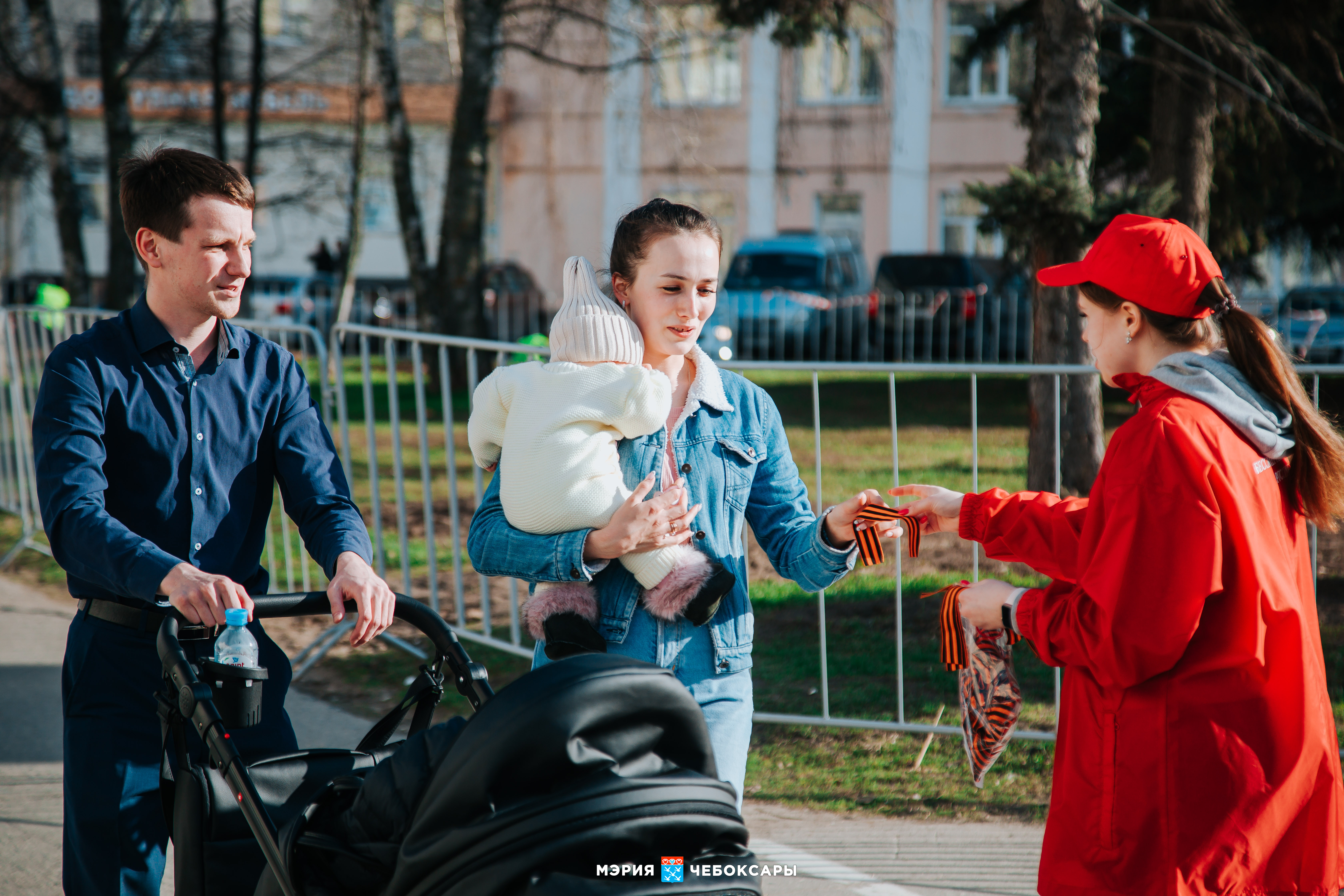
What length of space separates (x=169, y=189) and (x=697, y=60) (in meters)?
27.1

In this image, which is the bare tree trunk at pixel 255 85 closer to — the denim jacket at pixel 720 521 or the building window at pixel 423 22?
the building window at pixel 423 22

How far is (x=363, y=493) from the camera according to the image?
30.8ft

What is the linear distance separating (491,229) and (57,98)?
18739mm

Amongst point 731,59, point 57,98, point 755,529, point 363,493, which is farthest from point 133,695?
point 731,59

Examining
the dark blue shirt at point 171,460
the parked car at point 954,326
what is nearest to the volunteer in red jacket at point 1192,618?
the dark blue shirt at point 171,460

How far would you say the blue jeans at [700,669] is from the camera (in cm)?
241

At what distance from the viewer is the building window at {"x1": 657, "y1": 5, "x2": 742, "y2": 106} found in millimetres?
13398

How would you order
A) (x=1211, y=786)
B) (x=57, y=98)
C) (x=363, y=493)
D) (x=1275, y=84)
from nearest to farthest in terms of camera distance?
(x=1211, y=786) → (x=1275, y=84) → (x=363, y=493) → (x=57, y=98)

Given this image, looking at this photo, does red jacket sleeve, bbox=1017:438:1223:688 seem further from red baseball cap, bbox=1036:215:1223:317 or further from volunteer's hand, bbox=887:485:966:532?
volunteer's hand, bbox=887:485:966:532

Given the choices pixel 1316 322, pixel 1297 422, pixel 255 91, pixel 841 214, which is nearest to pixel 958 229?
pixel 841 214

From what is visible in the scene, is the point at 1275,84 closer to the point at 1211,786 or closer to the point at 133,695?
the point at 1211,786

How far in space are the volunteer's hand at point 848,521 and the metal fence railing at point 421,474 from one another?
220mm

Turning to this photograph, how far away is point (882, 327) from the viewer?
17.6 m

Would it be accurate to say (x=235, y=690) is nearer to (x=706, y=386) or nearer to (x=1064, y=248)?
(x=706, y=386)
